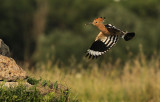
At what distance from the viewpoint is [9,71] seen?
614 centimetres

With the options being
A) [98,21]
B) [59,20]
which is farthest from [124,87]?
[59,20]

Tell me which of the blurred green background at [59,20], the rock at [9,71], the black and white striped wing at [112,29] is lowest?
the rock at [9,71]

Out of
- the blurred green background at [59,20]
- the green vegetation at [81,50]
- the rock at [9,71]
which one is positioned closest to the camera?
the rock at [9,71]

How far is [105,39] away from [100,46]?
0.18 meters

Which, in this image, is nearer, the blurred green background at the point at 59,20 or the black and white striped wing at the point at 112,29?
the black and white striped wing at the point at 112,29

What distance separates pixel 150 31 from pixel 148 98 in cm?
1939

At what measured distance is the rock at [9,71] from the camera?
6.09 m

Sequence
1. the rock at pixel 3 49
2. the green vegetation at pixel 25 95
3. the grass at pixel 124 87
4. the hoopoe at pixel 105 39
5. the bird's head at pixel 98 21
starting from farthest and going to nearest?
the grass at pixel 124 87
the hoopoe at pixel 105 39
the bird's head at pixel 98 21
the rock at pixel 3 49
the green vegetation at pixel 25 95

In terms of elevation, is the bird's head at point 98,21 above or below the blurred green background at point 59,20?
below

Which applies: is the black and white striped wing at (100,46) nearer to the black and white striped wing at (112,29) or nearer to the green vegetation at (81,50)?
the black and white striped wing at (112,29)

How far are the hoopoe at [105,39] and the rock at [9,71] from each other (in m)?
1.73

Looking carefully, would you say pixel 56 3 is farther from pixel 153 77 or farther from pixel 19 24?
pixel 153 77

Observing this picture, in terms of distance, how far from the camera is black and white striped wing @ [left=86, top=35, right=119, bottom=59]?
7418mm

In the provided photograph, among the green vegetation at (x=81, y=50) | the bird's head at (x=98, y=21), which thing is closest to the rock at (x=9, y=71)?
the green vegetation at (x=81, y=50)
